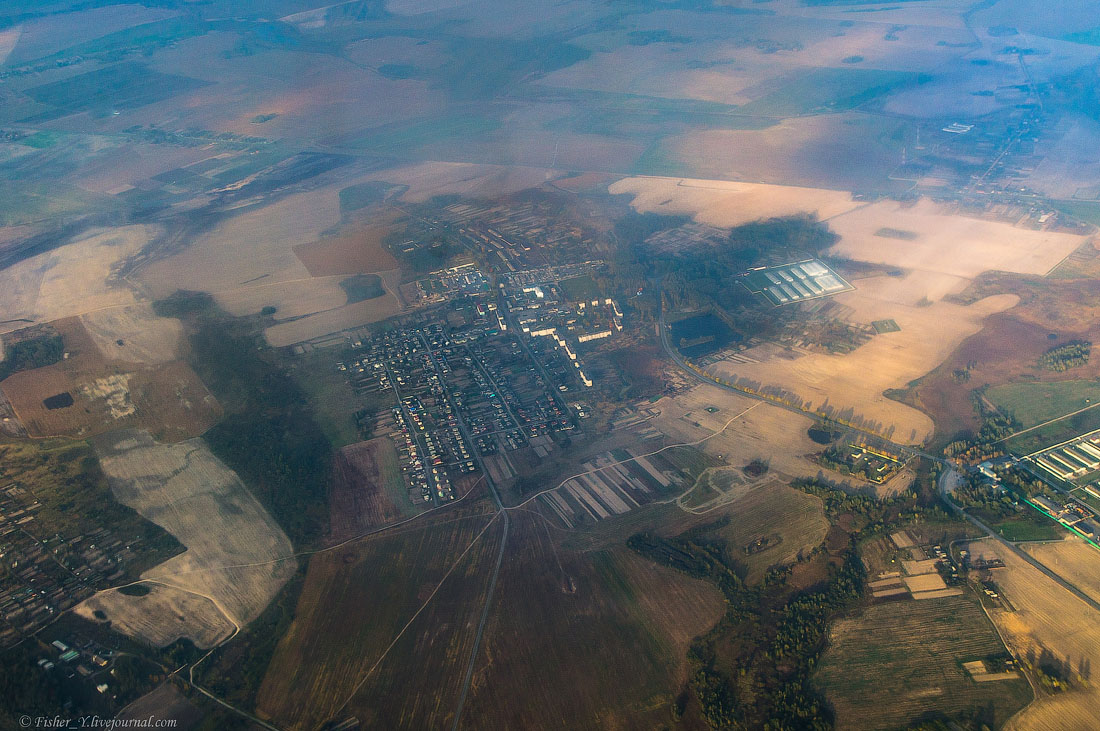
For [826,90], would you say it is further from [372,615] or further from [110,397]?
[372,615]

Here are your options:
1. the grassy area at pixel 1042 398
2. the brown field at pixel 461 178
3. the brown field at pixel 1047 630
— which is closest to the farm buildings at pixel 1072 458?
the grassy area at pixel 1042 398

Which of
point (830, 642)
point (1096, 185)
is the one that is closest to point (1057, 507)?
point (830, 642)

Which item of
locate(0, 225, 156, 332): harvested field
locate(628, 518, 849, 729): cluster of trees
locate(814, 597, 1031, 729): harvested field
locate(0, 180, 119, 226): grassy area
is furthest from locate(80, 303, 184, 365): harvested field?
locate(814, 597, 1031, 729): harvested field

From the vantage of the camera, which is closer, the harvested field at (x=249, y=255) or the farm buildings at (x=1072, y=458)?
the farm buildings at (x=1072, y=458)

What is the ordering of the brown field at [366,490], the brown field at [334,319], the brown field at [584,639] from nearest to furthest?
the brown field at [584,639] → the brown field at [366,490] → the brown field at [334,319]

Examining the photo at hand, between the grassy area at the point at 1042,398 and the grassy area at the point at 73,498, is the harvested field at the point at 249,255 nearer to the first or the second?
the grassy area at the point at 73,498

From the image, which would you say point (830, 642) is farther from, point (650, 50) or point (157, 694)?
point (650, 50)
